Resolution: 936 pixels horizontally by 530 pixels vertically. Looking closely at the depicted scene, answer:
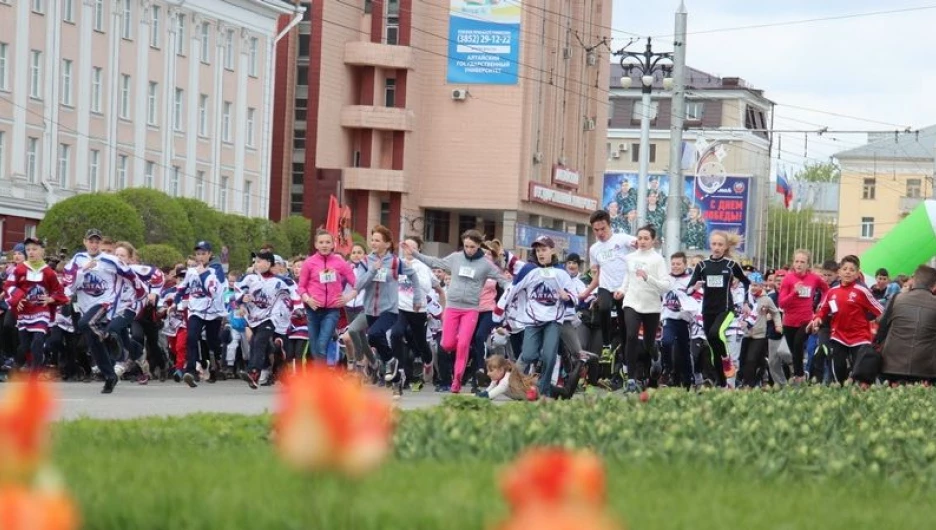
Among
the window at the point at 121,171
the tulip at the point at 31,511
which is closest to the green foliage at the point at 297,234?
the window at the point at 121,171

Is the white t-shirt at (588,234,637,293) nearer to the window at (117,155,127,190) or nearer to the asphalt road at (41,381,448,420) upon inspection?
the asphalt road at (41,381,448,420)

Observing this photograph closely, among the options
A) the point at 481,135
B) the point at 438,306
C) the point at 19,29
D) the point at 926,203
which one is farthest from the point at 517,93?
the point at 438,306

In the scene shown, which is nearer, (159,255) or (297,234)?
(159,255)

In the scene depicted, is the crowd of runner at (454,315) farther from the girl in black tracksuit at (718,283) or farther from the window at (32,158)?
the window at (32,158)

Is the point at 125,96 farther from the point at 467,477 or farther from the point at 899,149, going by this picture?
the point at 899,149

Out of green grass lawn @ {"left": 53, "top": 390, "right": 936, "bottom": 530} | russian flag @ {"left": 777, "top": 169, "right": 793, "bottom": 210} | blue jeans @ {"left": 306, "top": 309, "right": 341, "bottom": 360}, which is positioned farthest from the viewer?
russian flag @ {"left": 777, "top": 169, "right": 793, "bottom": 210}

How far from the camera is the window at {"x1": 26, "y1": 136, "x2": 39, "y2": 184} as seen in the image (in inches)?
2680

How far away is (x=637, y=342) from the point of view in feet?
74.8

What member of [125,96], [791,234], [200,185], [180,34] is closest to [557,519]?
[125,96]

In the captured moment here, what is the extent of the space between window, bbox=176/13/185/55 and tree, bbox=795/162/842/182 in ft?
403

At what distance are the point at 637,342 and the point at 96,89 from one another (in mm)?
52357

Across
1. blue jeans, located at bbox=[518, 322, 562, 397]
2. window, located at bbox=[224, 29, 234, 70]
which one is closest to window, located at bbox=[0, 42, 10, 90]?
window, located at bbox=[224, 29, 234, 70]

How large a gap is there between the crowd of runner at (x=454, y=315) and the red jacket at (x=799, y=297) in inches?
0.8

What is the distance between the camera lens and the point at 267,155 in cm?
8906
